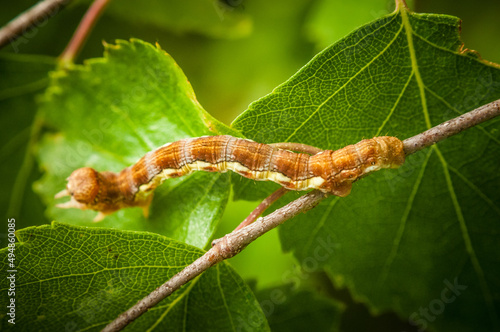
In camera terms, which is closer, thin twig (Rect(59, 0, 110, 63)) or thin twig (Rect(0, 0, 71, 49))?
thin twig (Rect(0, 0, 71, 49))

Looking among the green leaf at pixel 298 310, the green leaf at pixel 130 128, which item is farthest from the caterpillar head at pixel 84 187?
the green leaf at pixel 298 310

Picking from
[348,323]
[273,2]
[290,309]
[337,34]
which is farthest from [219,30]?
[348,323]

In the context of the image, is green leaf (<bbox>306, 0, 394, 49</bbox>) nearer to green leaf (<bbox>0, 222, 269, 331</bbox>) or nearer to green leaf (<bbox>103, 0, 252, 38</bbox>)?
green leaf (<bbox>103, 0, 252, 38</bbox>)

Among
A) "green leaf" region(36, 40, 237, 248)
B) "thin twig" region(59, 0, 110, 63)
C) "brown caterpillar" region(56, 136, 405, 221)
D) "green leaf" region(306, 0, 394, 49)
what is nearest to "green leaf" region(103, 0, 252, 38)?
A: "thin twig" region(59, 0, 110, 63)

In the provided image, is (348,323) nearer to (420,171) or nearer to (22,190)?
(420,171)

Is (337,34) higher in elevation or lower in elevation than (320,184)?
higher

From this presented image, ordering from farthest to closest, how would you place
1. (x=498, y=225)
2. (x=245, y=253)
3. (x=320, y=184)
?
(x=245, y=253) → (x=498, y=225) → (x=320, y=184)
